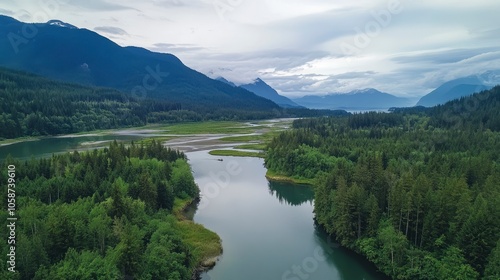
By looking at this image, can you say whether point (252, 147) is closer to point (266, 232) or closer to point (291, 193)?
point (291, 193)

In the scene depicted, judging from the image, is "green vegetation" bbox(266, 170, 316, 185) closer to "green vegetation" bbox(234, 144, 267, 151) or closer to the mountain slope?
"green vegetation" bbox(234, 144, 267, 151)

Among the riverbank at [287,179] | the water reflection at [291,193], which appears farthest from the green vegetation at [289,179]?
Result: the water reflection at [291,193]

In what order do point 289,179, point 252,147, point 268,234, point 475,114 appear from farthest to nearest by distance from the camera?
point 475,114 < point 252,147 < point 289,179 < point 268,234

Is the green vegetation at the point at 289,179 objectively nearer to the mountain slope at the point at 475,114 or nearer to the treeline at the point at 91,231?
the treeline at the point at 91,231

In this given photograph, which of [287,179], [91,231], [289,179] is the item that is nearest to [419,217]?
[91,231]

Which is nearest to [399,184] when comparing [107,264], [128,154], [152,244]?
[152,244]

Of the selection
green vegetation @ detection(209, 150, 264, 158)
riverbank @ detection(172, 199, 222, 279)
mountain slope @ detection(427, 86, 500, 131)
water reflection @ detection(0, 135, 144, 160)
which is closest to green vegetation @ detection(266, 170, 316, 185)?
green vegetation @ detection(209, 150, 264, 158)

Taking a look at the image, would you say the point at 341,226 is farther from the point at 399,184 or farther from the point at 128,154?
the point at 128,154
